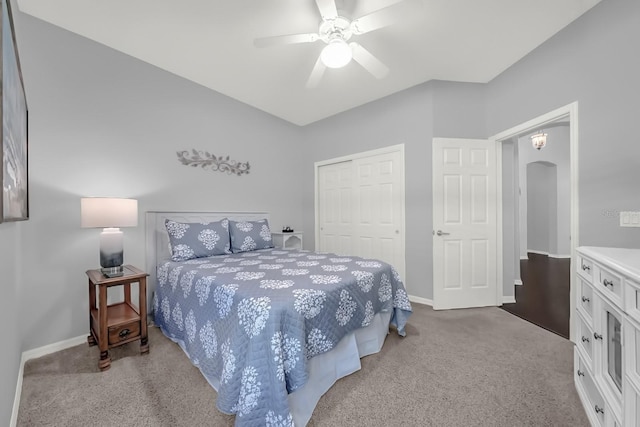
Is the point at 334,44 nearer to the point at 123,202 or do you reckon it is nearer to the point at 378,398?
the point at 123,202

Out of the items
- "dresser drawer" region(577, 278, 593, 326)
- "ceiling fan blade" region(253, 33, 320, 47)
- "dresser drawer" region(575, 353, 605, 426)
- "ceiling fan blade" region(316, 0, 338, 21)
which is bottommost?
"dresser drawer" region(575, 353, 605, 426)

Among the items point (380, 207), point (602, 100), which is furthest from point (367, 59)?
point (380, 207)

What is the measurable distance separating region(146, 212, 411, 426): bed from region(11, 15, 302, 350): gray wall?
443 mm

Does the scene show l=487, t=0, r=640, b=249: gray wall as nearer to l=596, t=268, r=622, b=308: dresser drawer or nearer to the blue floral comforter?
l=596, t=268, r=622, b=308: dresser drawer

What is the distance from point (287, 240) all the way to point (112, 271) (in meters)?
2.27

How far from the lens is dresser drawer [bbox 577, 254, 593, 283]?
136 centimetres

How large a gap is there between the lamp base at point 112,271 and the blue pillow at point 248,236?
3.34 feet

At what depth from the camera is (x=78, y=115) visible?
7.12ft

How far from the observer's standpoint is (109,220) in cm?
190

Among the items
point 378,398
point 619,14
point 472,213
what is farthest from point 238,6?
point 472,213

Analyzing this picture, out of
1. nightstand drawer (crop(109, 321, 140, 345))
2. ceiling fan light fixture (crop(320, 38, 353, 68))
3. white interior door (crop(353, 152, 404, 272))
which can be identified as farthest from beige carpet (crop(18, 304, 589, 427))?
ceiling fan light fixture (crop(320, 38, 353, 68))

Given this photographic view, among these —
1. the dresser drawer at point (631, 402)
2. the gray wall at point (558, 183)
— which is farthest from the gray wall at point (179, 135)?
the gray wall at point (558, 183)

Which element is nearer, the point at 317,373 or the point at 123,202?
the point at 317,373

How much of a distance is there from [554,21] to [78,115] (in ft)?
13.4
